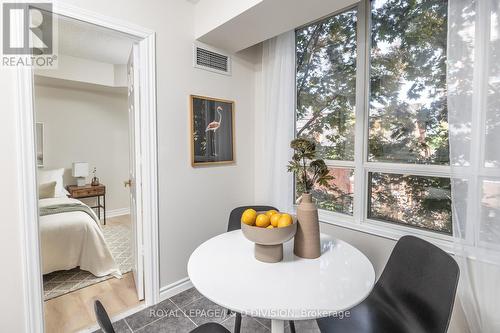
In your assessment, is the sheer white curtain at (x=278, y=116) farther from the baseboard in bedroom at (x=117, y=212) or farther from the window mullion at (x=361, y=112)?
the baseboard in bedroom at (x=117, y=212)

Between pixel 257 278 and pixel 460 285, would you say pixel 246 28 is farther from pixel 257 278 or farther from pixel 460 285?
pixel 460 285

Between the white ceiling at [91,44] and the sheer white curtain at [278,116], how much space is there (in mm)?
1459

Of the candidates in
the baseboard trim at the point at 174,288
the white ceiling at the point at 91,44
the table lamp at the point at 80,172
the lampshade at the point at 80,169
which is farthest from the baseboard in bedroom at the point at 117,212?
the baseboard trim at the point at 174,288

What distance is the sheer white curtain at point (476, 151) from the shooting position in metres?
1.30

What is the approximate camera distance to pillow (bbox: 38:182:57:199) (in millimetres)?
3221

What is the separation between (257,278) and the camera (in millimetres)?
1062

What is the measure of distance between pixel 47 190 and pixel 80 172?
84 centimetres

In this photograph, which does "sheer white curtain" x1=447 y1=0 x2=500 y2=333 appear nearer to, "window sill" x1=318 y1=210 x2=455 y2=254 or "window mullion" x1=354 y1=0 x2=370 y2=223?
"window sill" x1=318 y1=210 x2=455 y2=254

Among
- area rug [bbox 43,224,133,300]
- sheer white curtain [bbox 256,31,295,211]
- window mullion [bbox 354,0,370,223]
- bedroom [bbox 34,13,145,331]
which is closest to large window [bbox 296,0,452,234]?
window mullion [bbox 354,0,370,223]

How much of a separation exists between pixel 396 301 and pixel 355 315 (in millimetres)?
241

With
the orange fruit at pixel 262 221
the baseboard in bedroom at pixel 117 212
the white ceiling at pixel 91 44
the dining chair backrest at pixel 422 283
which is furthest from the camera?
the baseboard in bedroom at pixel 117 212

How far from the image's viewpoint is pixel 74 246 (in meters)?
2.48

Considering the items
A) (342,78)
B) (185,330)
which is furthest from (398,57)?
(185,330)

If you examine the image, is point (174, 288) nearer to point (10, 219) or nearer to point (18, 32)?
point (10, 219)
